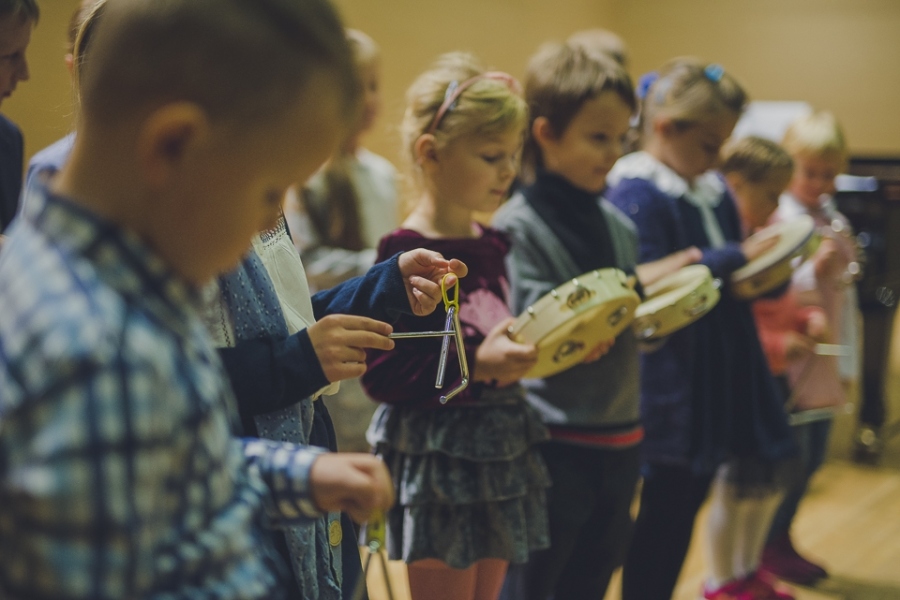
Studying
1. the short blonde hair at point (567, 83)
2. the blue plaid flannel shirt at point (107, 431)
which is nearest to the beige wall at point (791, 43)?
the short blonde hair at point (567, 83)

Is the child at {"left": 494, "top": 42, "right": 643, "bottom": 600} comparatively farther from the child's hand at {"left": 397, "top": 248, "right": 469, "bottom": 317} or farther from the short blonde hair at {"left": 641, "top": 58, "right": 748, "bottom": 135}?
the child's hand at {"left": 397, "top": 248, "right": 469, "bottom": 317}

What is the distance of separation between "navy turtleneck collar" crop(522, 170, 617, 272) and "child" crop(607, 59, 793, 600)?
24 cm

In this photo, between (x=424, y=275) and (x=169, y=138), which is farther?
(x=424, y=275)

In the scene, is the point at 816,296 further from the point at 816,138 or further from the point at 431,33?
the point at 431,33

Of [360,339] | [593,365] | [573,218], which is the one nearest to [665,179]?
[573,218]

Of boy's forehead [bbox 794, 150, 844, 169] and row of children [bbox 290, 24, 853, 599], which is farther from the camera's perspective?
boy's forehead [bbox 794, 150, 844, 169]

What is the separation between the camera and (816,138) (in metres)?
2.83

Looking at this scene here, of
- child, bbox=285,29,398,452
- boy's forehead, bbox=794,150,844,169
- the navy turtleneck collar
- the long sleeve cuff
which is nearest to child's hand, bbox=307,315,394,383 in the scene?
the long sleeve cuff

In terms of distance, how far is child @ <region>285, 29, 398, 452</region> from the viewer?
96.7 inches

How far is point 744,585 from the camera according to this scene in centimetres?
244

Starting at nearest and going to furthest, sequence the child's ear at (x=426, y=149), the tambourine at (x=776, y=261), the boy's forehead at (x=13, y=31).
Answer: the boy's forehead at (x=13, y=31)
the child's ear at (x=426, y=149)
the tambourine at (x=776, y=261)

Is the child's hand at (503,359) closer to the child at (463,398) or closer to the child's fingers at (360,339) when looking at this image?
the child at (463,398)

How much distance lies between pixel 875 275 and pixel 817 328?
1.41 m

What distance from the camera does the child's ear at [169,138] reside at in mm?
616
